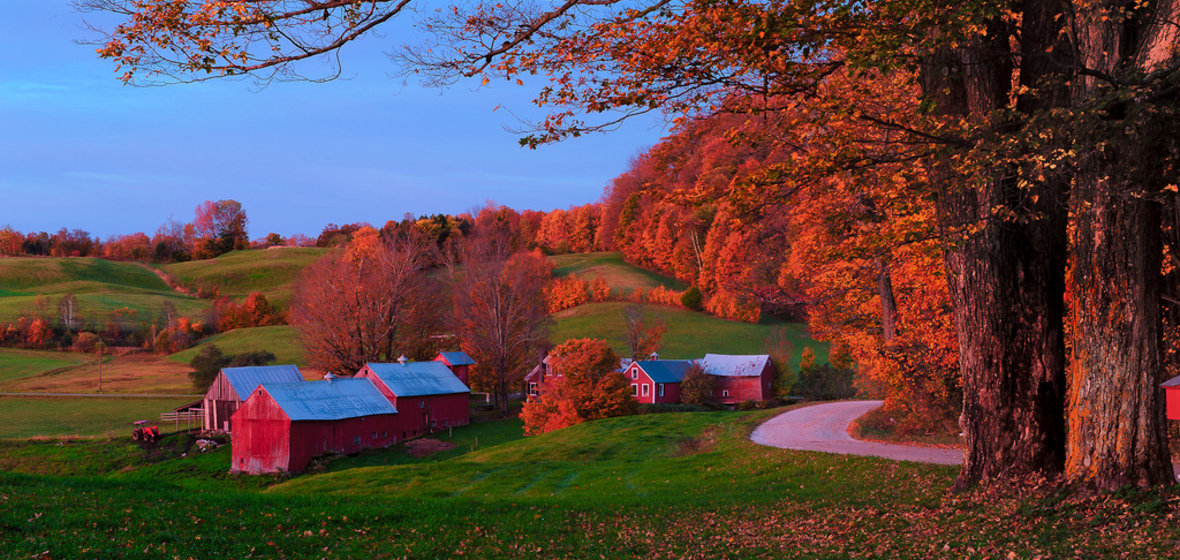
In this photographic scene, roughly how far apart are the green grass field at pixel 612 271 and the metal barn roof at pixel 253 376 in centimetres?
5313

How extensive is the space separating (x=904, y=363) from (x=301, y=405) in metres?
27.3

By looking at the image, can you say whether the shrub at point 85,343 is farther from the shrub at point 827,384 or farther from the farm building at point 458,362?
the shrub at point 827,384

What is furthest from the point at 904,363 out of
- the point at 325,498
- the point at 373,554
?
the point at 373,554

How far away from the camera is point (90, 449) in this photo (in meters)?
38.2

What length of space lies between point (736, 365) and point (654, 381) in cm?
658

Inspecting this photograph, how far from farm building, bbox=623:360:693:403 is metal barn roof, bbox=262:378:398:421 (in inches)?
805

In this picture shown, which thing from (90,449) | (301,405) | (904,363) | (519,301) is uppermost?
(519,301)

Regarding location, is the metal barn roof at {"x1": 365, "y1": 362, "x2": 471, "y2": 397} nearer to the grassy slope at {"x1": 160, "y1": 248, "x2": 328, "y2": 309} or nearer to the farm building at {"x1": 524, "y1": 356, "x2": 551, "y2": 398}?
the farm building at {"x1": 524, "y1": 356, "x2": 551, "y2": 398}

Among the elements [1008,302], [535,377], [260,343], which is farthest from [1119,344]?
[260,343]

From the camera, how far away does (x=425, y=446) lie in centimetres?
4066

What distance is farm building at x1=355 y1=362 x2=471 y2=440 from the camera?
44031 millimetres

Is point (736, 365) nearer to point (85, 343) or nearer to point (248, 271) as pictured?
point (85, 343)

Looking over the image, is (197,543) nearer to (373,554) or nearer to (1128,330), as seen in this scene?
(373,554)

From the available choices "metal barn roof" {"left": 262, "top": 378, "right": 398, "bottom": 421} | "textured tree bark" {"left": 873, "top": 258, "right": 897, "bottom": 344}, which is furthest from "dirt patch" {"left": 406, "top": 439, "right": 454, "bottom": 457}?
"textured tree bark" {"left": 873, "top": 258, "right": 897, "bottom": 344}
